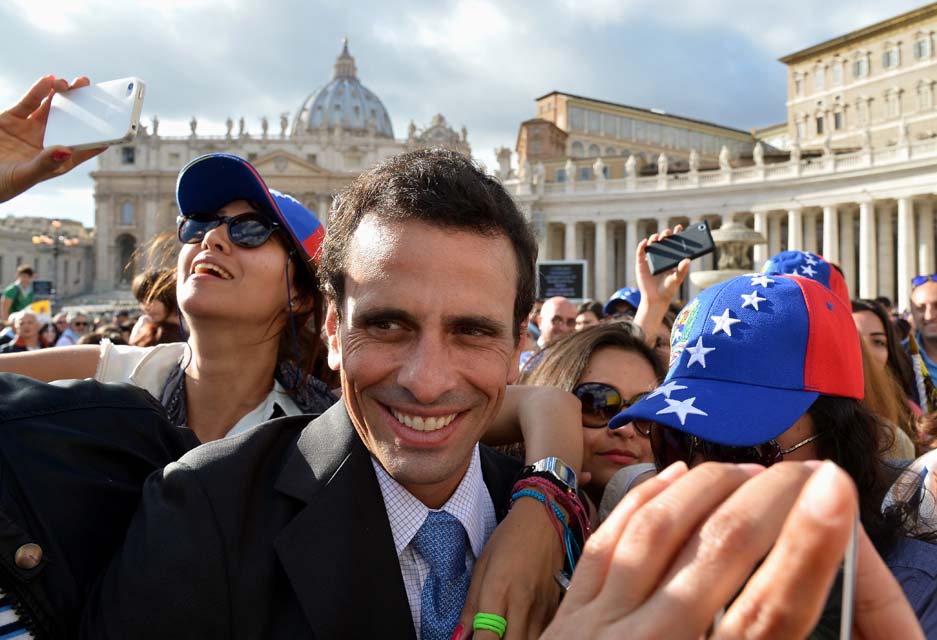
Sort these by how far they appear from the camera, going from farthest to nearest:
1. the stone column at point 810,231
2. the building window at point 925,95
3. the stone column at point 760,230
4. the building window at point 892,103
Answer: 1. the building window at point 892,103
2. the building window at point 925,95
3. the stone column at point 810,231
4. the stone column at point 760,230

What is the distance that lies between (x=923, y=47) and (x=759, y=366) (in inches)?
2392

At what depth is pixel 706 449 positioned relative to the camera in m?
2.00

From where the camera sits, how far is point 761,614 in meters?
0.86

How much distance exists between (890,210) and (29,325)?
46589 millimetres

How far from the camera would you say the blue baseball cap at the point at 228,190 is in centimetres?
283

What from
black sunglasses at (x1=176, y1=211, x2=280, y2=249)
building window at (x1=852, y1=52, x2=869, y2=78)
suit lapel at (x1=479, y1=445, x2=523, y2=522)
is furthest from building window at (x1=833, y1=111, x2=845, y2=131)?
suit lapel at (x1=479, y1=445, x2=523, y2=522)

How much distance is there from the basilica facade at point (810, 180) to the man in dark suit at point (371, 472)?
4447 cm

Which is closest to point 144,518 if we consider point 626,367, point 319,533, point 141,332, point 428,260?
point 319,533

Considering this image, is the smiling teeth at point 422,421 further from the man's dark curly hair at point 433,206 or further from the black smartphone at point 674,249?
the black smartphone at point 674,249

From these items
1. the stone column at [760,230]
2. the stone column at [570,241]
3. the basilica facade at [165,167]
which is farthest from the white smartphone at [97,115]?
the basilica facade at [165,167]

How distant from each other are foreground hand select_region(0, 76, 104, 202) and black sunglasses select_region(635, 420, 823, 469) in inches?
72.1

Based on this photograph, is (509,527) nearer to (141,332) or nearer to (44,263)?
(141,332)

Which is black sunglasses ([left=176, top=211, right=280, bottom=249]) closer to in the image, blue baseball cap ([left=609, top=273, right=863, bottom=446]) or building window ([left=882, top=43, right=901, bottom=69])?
blue baseball cap ([left=609, top=273, right=863, bottom=446])

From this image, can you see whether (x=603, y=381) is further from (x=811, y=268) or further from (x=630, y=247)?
(x=630, y=247)
